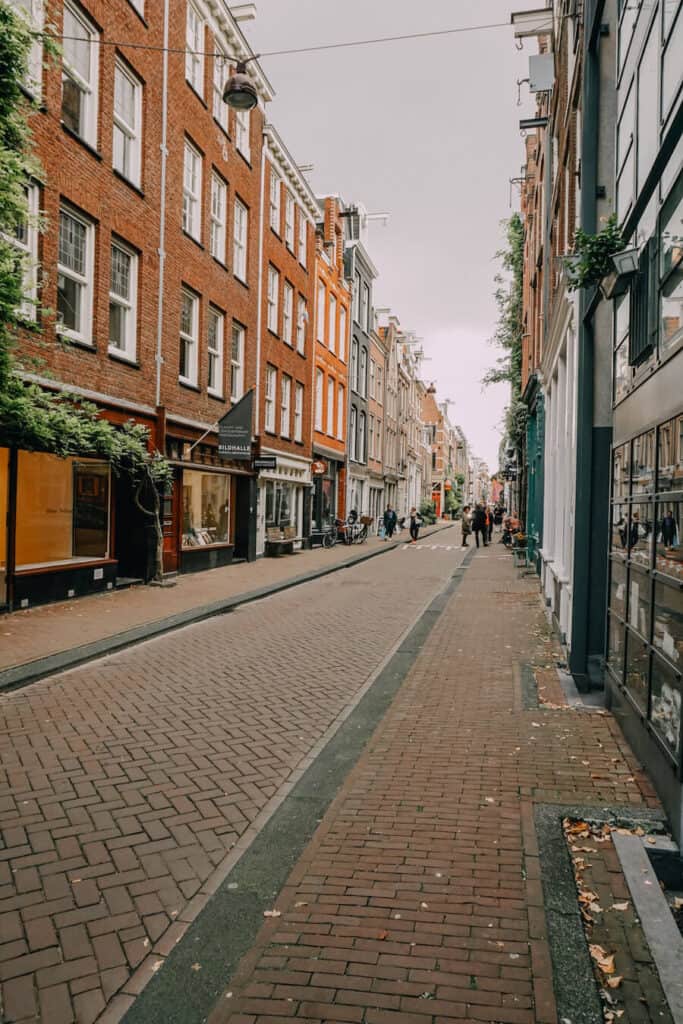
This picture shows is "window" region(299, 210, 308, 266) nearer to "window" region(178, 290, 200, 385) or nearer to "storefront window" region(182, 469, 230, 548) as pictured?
"window" region(178, 290, 200, 385)

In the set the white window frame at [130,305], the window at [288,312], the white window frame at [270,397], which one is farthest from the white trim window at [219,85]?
the white window frame at [270,397]

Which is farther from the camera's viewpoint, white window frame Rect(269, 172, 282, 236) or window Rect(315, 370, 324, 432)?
window Rect(315, 370, 324, 432)

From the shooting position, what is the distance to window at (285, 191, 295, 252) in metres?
24.6

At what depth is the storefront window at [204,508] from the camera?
1717cm

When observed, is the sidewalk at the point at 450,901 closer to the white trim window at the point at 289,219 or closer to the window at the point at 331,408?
the white trim window at the point at 289,219

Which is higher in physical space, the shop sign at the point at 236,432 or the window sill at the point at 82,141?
the window sill at the point at 82,141

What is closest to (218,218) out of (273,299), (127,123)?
(127,123)

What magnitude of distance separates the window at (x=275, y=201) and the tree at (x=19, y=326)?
1325cm

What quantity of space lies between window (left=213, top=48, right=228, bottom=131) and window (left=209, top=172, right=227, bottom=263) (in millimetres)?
1429

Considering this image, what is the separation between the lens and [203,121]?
17438mm

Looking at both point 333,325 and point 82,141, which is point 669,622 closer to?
point 82,141

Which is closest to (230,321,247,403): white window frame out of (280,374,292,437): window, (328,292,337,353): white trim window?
(280,374,292,437): window

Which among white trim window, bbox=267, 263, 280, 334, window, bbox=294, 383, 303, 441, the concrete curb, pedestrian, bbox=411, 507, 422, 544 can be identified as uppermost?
white trim window, bbox=267, 263, 280, 334

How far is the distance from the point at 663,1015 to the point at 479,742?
290cm
